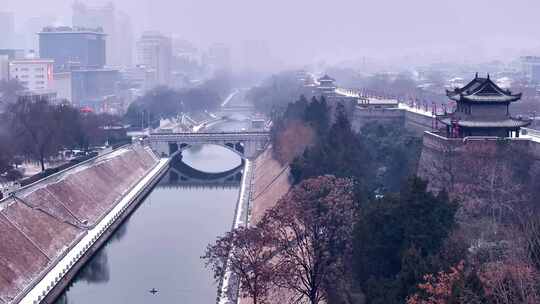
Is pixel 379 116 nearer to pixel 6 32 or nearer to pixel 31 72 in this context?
pixel 31 72

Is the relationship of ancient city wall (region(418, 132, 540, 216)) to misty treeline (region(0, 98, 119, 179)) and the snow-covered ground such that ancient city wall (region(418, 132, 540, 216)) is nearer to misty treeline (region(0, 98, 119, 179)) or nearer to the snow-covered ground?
the snow-covered ground

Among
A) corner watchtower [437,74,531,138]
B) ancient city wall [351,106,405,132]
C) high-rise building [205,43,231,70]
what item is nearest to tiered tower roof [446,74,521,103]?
corner watchtower [437,74,531,138]

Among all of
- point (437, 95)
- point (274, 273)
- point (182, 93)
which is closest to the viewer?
point (274, 273)

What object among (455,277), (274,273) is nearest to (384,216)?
(274,273)

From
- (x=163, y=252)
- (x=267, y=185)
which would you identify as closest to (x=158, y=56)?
(x=267, y=185)

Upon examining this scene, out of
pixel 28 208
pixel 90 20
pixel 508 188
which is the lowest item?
pixel 28 208

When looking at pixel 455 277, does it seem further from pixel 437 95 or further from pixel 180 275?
pixel 437 95

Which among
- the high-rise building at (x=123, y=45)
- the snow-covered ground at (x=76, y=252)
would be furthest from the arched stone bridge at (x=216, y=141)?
the high-rise building at (x=123, y=45)
